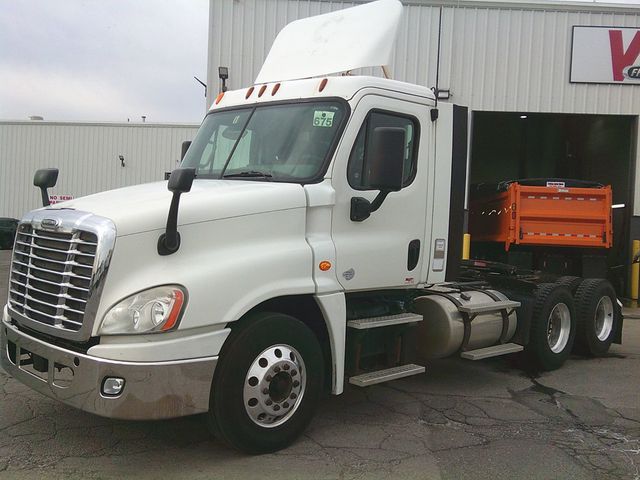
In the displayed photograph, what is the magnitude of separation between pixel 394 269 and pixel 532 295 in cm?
245

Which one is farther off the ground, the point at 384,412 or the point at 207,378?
the point at 207,378

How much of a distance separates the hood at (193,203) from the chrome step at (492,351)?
256 centimetres

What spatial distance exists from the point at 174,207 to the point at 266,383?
1.31 metres

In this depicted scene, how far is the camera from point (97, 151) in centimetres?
2611

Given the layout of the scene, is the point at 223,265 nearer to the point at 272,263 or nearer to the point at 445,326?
the point at 272,263

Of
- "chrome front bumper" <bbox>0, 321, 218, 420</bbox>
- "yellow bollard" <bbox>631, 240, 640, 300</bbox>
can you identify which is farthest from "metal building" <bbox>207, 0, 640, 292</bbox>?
"chrome front bumper" <bbox>0, 321, 218, 420</bbox>

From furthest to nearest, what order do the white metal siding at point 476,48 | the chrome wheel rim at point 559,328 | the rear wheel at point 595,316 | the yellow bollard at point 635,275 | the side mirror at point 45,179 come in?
the yellow bollard at point 635,275
the white metal siding at point 476,48
the rear wheel at point 595,316
the chrome wheel rim at point 559,328
the side mirror at point 45,179

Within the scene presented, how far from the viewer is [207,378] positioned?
12.1 ft

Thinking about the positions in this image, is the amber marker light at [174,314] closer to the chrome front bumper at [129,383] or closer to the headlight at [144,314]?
the headlight at [144,314]

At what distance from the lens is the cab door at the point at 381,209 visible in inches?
179

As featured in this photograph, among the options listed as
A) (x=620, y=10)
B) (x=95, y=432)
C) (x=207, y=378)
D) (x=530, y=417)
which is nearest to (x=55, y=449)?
(x=95, y=432)

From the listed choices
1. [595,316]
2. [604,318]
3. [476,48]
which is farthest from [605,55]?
[595,316]

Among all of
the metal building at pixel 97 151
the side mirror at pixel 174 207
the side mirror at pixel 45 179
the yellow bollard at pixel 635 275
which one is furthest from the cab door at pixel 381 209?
the metal building at pixel 97 151

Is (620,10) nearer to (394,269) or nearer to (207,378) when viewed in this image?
(394,269)
